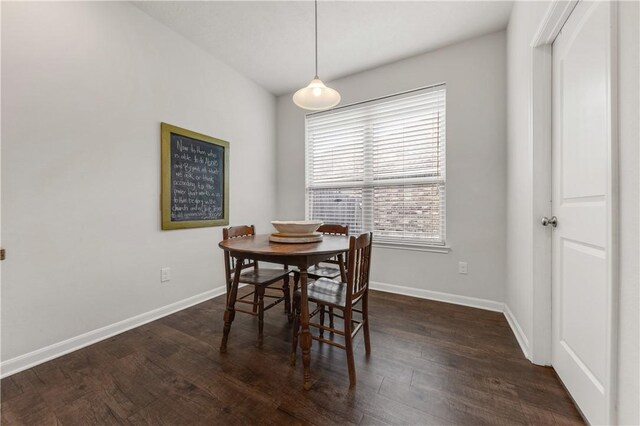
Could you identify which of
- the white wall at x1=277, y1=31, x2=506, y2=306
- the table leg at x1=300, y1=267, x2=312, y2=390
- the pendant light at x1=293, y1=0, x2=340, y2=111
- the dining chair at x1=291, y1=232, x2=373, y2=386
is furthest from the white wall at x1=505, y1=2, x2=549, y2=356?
the table leg at x1=300, y1=267, x2=312, y2=390

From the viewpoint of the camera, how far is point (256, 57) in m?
2.86

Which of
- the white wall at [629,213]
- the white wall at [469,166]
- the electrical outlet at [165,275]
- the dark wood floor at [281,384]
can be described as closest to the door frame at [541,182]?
the dark wood floor at [281,384]

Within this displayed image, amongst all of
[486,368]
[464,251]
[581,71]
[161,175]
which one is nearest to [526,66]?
[581,71]

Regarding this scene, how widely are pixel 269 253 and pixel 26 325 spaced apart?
167 cm

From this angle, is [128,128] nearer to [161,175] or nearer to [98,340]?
[161,175]

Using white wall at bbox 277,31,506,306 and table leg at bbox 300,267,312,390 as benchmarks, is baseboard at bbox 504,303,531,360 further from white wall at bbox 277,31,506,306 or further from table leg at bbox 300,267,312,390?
table leg at bbox 300,267,312,390

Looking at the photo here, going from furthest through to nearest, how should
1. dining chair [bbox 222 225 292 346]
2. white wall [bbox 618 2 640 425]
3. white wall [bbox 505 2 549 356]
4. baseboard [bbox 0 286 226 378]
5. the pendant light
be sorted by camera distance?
the pendant light < dining chair [bbox 222 225 292 346] < white wall [bbox 505 2 549 356] < baseboard [bbox 0 286 226 378] < white wall [bbox 618 2 640 425]

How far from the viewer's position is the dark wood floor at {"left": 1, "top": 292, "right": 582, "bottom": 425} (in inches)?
48.4

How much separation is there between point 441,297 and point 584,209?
1.73 meters

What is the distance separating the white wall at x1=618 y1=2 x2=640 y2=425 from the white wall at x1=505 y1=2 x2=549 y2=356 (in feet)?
2.47

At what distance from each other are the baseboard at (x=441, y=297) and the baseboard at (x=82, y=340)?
2091 mm

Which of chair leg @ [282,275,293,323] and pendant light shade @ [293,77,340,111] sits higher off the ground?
pendant light shade @ [293,77,340,111]

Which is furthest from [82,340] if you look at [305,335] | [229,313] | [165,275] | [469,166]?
[469,166]

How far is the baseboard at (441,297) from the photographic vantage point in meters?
2.47
